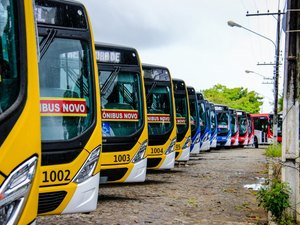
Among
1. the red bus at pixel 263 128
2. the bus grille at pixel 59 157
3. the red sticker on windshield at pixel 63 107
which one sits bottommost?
the red bus at pixel 263 128

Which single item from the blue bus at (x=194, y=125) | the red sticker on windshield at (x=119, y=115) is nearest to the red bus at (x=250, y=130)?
the blue bus at (x=194, y=125)

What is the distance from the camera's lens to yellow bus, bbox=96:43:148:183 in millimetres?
10211

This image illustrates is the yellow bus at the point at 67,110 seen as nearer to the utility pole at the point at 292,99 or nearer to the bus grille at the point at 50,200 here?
the bus grille at the point at 50,200

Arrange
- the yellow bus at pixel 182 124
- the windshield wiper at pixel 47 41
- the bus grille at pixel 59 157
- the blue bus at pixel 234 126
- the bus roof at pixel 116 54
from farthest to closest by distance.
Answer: the blue bus at pixel 234 126
the yellow bus at pixel 182 124
the bus roof at pixel 116 54
the windshield wiper at pixel 47 41
the bus grille at pixel 59 157

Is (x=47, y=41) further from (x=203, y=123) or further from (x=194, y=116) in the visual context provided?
(x=203, y=123)

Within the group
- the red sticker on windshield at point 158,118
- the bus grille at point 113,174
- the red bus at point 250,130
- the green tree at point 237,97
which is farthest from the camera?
the green tree at point 237,97

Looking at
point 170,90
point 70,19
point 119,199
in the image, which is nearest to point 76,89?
point 70,19

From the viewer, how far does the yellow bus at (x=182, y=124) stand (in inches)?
681

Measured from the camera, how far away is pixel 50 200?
20.9 feet

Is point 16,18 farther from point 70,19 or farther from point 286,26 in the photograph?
point 286,26

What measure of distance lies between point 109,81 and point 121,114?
2.14ft

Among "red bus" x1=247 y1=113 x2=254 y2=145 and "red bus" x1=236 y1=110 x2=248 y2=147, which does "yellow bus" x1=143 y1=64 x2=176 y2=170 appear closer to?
"red bus" x1=236 y1=110 x2=248 y2=147

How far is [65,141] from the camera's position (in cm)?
673

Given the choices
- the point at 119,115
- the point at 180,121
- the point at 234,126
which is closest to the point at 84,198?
the point at 119,115
